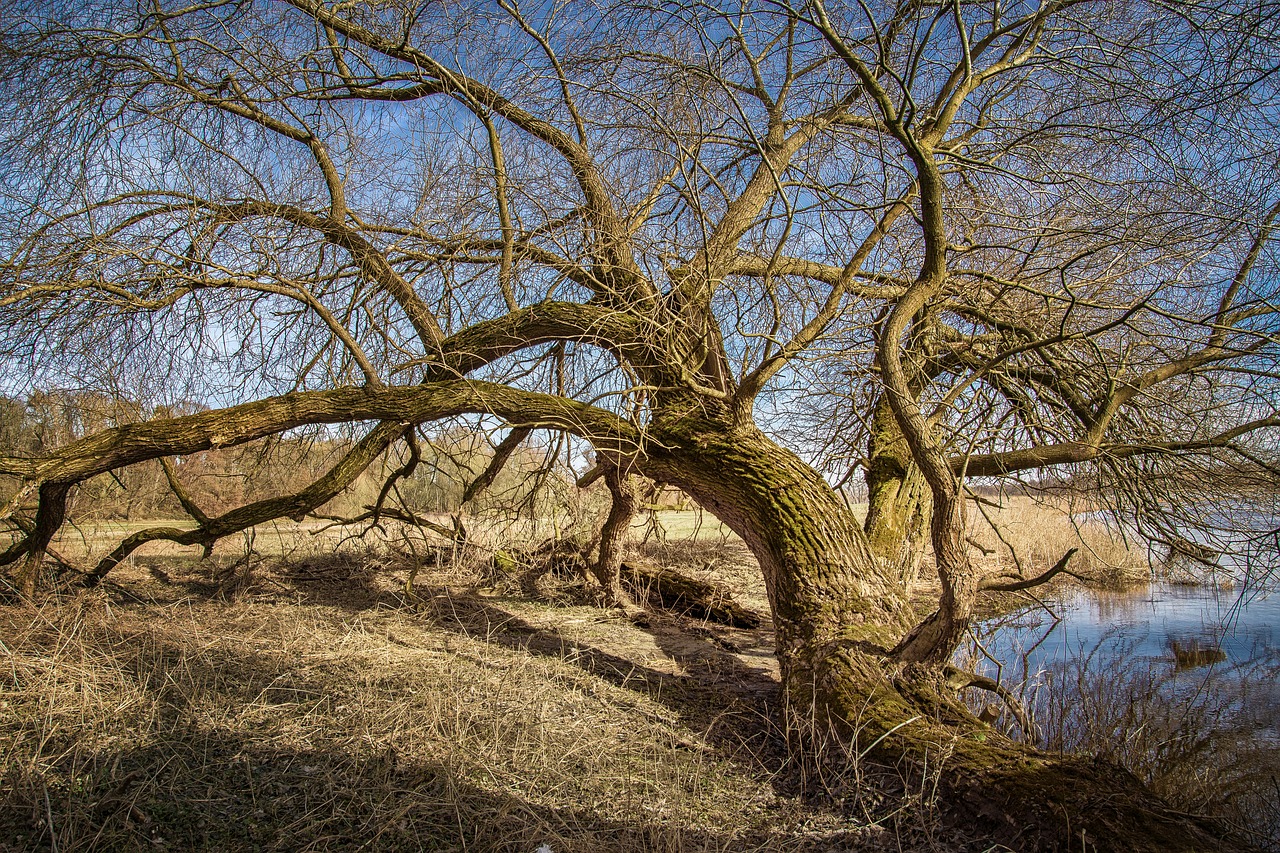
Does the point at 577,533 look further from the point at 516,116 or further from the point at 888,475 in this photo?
the point at 516,116

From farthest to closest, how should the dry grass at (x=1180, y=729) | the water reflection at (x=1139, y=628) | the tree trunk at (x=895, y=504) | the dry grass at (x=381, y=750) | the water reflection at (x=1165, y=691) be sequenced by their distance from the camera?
the water reflection at (x=1139, y=628) < the tree trunk at (x=895, y=504) < the water reflection at (x=1165, y=691) < the dry grass at (x=1180, y=729) < the dry grass at (x=381, y=750)

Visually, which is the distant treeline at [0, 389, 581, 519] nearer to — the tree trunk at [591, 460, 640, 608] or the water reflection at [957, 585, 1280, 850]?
the tree trunk at [591, 460, 640, 608]

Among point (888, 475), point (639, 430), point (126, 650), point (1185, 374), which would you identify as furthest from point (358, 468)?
point (1185, 374)

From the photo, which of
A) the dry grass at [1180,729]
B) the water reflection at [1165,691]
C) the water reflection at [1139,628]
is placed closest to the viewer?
the dry grass at [1180,729]

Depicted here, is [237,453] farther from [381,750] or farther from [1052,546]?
[1052,546]

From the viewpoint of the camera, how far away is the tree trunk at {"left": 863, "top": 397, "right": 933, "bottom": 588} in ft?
22.9

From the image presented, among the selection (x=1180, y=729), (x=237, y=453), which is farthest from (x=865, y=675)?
(x=237, y=453)

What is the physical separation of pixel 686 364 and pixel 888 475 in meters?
2.89

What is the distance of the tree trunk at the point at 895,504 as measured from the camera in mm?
6992

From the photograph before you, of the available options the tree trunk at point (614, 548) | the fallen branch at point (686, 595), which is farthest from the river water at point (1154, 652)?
the tree trunk at point (614, 548)

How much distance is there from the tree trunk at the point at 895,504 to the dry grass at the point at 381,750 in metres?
1.90

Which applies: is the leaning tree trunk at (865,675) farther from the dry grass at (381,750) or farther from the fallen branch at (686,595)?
the fallen branch at (686,595)

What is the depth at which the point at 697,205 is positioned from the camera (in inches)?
181

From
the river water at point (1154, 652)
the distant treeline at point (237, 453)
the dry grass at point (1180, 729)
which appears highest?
the distant treeline at point (237, 453)
